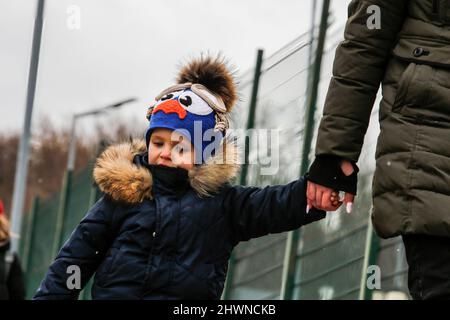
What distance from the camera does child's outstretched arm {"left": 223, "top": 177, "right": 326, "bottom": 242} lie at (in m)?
4.44

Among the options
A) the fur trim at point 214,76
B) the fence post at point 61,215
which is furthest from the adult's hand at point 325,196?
the fence post at point 61,215

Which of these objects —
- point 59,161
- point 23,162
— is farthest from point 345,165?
point 59,161

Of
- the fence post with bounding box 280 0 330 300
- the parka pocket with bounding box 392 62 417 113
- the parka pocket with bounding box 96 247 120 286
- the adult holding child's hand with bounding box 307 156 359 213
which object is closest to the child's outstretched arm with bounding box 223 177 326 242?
the adult holding child's hand with bounding box 307 156 359 213

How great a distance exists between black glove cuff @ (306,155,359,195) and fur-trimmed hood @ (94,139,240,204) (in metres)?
0.60

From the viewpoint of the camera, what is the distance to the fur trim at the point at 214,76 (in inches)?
197

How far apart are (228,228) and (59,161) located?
55469 mm

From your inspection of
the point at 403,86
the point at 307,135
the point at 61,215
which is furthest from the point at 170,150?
the point at 61,215

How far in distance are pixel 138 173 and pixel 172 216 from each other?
0.22 m

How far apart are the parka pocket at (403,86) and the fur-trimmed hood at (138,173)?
36.8 inches

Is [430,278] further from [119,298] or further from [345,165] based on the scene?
[119,298]

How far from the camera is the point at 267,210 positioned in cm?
451

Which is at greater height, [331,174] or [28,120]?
[331,174]

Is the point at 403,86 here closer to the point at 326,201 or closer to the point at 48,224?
the point at 326,201

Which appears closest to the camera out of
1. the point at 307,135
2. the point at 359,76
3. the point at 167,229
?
the point at 359,76
